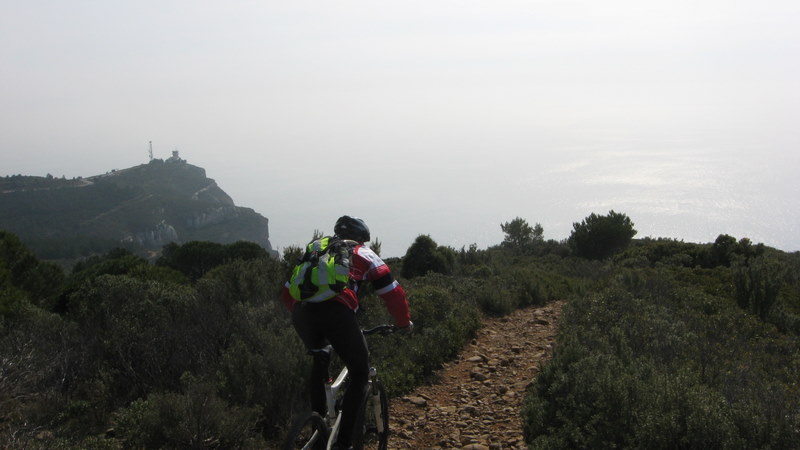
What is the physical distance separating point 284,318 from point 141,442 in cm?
265

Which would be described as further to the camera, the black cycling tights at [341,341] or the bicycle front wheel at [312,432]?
the black cycling tights at [341,341]

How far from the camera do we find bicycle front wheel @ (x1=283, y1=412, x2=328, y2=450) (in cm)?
326

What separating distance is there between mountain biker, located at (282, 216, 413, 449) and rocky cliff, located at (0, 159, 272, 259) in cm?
6620

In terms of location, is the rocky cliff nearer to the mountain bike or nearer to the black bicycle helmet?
the mountain bike

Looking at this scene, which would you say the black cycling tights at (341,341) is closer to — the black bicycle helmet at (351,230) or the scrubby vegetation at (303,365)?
the black bicycle helmet at (351,230)

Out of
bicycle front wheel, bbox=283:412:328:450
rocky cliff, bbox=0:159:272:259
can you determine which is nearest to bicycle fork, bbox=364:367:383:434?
bicycle front wheel, bbox=283:412:328:450

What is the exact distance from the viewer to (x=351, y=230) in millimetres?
3750

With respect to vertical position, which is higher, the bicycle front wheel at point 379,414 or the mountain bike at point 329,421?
the mountain bike at point 329,421

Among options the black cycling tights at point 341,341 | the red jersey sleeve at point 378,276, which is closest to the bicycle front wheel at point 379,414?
the black cycling tights at point 341,341

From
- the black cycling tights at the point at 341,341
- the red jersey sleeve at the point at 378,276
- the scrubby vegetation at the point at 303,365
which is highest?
the red jersey sleeve at the point at 378,276

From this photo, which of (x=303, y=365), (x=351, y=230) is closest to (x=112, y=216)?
(x=303, y=365)

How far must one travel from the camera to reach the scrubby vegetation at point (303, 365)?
14.2ft

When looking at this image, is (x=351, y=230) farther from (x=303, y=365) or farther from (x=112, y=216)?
(x=112, y=216)

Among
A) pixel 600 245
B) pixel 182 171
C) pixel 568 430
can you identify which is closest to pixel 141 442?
pixel 568 430
